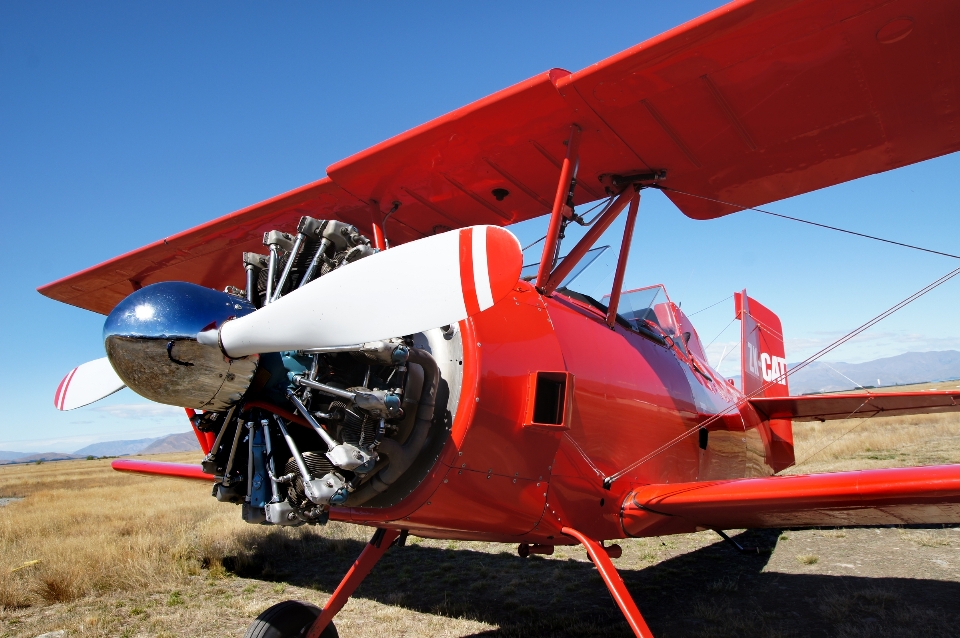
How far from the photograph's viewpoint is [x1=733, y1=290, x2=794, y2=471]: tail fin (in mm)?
8250

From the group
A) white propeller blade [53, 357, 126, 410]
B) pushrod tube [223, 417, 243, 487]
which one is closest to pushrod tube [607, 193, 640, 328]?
pushrod tube [223, 417, 243, 487]

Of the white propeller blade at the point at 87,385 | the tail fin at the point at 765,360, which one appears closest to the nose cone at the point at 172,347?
the white propeller blade at the point at 87,385

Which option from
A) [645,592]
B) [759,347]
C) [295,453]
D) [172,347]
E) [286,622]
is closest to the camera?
[172,347]

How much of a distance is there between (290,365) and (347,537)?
7.54 m

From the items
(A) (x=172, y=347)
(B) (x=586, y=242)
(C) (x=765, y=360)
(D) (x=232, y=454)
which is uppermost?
(B) (x=586, y=242)

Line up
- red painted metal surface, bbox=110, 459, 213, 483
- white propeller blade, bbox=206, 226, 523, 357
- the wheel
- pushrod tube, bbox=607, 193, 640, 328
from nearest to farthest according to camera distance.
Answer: white propeller blade, bbox=206, 226, 523, 357 < the wheel < pushrod tube, bbox=607, 193, 640, 328 < red painted metal surface, bbox=110, 459, 213, 483

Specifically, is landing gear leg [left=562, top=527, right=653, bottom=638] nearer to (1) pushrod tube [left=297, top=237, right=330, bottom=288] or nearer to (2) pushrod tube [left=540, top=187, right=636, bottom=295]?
(2) pushrod tube [left=540, top=187, right=636, bottom=295]

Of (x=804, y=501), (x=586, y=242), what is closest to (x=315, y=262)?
(x=586, y=242)

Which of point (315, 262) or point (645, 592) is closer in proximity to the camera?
point (315, 262)

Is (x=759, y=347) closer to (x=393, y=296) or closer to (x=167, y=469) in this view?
(x=167, y=469)

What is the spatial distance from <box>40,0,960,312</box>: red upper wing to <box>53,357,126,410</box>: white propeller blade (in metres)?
1.83

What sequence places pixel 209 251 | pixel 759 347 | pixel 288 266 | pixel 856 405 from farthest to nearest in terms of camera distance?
1. pixel 759 347
2. pixel 856 405
3. pixel 209 251
4. pixel 288 266

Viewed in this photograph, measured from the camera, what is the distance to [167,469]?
7133 millimetres

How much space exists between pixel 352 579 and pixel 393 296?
286cm
